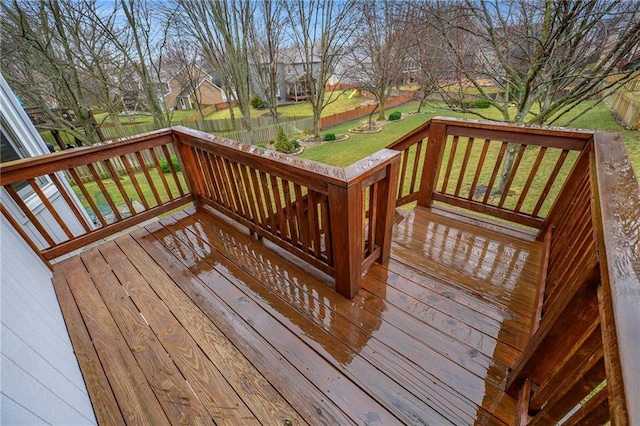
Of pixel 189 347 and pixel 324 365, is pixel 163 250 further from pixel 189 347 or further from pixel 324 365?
pixel 324 365

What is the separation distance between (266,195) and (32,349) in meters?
1.43

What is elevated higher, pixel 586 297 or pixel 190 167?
pixel 586 297

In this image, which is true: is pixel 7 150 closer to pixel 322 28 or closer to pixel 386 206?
pixel 386 206

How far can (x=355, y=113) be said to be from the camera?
18109mm

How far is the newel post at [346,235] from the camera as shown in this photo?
1.49 m

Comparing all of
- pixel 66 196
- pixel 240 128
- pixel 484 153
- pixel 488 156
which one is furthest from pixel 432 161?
pixel 240 128

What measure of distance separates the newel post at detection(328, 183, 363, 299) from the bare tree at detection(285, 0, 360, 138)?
35.7ft

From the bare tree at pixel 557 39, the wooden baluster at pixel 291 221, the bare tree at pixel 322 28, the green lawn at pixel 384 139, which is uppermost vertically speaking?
the bare tree at pixel 322 28

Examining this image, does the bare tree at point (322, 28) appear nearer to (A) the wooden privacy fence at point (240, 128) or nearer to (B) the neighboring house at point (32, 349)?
(A) the wooden privacy fence at point (240, 128)

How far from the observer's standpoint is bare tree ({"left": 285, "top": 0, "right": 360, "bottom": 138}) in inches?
410

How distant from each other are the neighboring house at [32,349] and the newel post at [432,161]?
116 inches

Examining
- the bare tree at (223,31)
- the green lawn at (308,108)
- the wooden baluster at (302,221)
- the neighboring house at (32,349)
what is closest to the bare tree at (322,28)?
the bare tree at (223,31)

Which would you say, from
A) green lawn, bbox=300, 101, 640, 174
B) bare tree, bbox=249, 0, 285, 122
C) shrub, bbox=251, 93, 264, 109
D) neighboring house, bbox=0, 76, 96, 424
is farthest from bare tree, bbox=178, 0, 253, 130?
shrub, bbox=251, 93, 264, 109

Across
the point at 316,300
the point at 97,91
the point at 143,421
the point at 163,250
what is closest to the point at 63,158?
the point at 163,250
